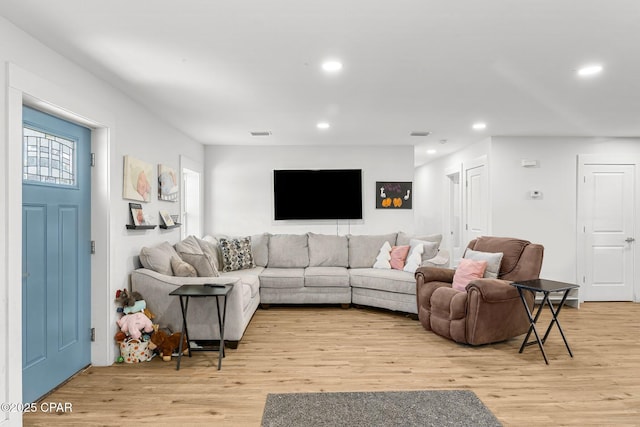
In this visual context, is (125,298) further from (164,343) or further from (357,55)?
(357,55)

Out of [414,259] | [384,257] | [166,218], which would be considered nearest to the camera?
[166,218]

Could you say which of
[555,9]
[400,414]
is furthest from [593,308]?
[555,9]

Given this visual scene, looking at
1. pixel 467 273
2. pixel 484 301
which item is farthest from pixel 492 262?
pixel 484 301

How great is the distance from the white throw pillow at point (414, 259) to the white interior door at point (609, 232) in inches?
97.5

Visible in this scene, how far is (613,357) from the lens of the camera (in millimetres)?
3512

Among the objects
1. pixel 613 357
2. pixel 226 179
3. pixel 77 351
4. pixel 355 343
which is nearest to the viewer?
pixel 77 351

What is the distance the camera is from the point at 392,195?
6250 millimetres

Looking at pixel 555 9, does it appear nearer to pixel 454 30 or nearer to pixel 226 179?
pixel 454 30

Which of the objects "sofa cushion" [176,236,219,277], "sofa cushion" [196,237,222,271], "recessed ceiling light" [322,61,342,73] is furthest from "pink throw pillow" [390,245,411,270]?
"recessed ceiling light" [322,61,342,73]

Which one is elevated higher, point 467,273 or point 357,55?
point 357,55

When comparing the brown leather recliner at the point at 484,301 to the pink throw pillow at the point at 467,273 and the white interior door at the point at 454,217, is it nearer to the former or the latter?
the pink throw pillow at the point at 467,273

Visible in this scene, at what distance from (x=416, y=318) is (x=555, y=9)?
138 inches

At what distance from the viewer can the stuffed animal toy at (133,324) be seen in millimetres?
3334

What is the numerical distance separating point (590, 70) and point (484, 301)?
6.75ft
